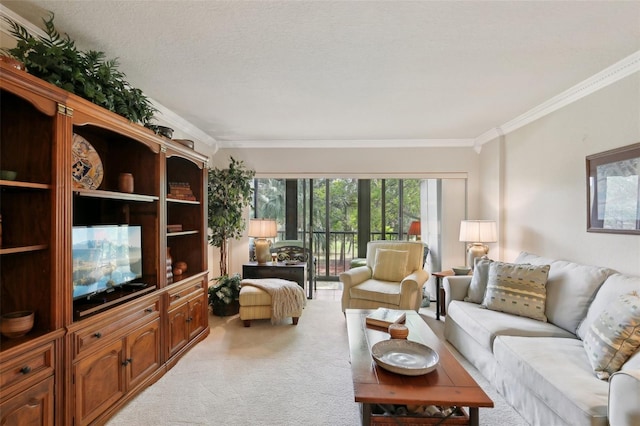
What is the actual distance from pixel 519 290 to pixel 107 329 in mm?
3084

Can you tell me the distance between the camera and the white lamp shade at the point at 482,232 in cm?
371

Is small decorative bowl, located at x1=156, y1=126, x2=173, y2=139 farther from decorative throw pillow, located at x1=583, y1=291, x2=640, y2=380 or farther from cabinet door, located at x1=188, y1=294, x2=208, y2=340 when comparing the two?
decorative throw pillow, located at x1=583, y1=291, x2=640, y2=380

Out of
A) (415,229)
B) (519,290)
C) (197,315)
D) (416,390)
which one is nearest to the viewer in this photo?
(416,390)

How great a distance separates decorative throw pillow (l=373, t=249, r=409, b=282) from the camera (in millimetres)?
3893

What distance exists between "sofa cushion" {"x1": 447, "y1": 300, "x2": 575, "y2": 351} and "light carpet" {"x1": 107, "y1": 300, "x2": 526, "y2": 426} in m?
0.35

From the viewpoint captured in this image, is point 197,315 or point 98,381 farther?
point 197,315

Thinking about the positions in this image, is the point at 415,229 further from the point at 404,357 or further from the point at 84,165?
the point at 84,165

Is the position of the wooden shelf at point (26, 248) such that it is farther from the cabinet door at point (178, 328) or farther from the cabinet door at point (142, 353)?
the cabinet door at point (178, 328)

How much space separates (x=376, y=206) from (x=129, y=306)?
4457 mm

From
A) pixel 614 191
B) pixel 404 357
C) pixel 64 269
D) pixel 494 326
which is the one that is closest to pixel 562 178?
Result: pixel 614 191

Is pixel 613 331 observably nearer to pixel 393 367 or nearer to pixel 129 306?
pixel 393 367

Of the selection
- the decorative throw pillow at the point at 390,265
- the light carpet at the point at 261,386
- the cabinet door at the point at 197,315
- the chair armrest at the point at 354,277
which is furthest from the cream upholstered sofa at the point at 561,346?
the cabinet door at the point at 197,315

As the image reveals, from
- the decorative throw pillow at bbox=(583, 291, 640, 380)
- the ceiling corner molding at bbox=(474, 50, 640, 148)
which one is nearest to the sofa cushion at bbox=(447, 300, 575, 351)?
the decorative throw pillow at bbox=(583, 291, 640, 380)

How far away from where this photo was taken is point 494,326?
90.9 inches
